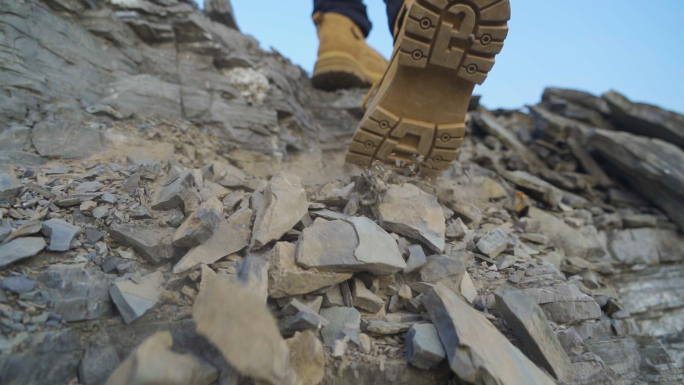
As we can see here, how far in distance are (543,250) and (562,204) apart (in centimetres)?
167

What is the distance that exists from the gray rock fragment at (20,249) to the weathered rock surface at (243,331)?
895 millimetres

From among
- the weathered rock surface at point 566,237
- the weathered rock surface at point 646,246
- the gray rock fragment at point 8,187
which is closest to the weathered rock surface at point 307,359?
the gray rock fragment at point 8,187

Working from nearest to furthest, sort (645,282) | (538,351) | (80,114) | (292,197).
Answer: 1. (538,351)
2. (292,197)
3. (80,114)
4. (645,282)

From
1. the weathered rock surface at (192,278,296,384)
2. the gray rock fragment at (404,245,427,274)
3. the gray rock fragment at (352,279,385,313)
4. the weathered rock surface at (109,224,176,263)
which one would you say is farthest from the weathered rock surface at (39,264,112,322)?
the gray rock fragment at (404,245,427,274)

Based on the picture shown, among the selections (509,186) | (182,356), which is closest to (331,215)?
(182,356)

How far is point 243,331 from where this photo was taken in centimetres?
121

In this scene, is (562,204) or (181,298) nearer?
(181,298)

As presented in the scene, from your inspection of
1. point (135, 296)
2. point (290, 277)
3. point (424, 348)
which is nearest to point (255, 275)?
point (290, 277)

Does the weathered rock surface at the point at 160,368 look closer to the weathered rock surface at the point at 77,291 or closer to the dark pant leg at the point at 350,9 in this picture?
the weathered rock surface at the point at 77,291

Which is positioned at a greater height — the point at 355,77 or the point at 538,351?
the point at 355,77

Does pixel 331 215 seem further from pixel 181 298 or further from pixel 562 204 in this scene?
pixel 562 204

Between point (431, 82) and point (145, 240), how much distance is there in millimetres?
2302

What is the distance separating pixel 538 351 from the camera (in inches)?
62.2

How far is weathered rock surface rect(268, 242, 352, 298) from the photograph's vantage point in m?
1.53
